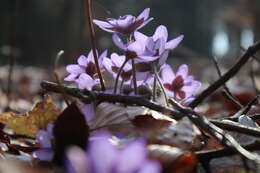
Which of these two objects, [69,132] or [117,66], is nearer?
[69,132]

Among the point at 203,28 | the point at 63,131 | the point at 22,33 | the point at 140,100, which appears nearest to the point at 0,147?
the point at 63,131

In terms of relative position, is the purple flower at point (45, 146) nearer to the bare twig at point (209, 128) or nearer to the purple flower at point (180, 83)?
the bare twig at point (209, 128)

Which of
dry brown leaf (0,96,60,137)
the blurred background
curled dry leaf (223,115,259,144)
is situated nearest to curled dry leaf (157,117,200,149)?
curled dry leaf (223,115,259,144)

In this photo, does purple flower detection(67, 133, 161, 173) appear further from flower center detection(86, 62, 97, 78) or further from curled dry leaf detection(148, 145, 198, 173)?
flower center detection(86, 62, 97, 78)

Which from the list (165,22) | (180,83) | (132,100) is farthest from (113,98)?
(165,22)

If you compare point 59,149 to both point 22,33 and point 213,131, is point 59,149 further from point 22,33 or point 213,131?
point 22,33

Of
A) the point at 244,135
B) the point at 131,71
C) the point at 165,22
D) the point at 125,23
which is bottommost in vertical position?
the point at 165,22

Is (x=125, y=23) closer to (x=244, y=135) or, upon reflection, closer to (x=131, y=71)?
(x=131, y=71)
